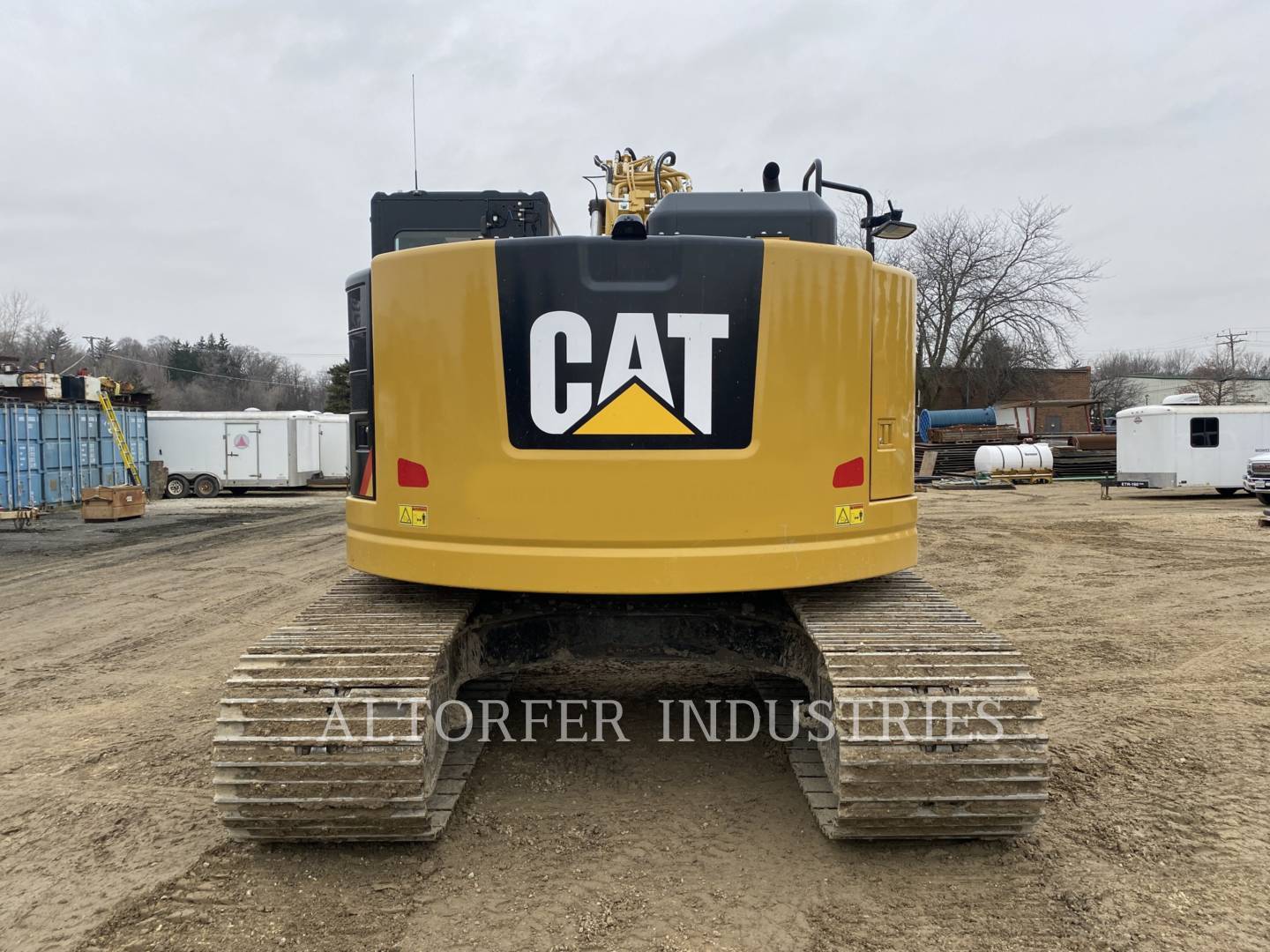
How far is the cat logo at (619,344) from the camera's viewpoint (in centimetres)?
323

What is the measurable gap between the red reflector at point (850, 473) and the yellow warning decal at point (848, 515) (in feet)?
0.29

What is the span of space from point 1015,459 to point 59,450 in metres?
27.1

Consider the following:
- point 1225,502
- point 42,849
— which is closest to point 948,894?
point 42,849

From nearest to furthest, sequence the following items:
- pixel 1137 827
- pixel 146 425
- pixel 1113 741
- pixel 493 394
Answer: pixel 493 394
pixel 1137 827
pixel 1113 741
pixel 146 425

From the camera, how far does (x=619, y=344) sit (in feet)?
10.6

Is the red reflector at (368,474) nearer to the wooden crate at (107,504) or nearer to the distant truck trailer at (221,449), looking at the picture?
the wooden crate at (107,504)

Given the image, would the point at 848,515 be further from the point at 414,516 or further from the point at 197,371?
the point at 197,371

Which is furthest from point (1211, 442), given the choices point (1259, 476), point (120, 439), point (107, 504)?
point (120, 439)

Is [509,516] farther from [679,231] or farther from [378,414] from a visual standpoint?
[679,231]

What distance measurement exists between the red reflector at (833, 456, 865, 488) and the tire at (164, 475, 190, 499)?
1050 inches

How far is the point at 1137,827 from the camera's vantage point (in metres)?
3.56

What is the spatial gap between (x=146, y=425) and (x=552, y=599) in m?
25.9

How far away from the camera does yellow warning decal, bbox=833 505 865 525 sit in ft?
11.4

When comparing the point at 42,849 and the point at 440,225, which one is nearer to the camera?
the point at 42,849
